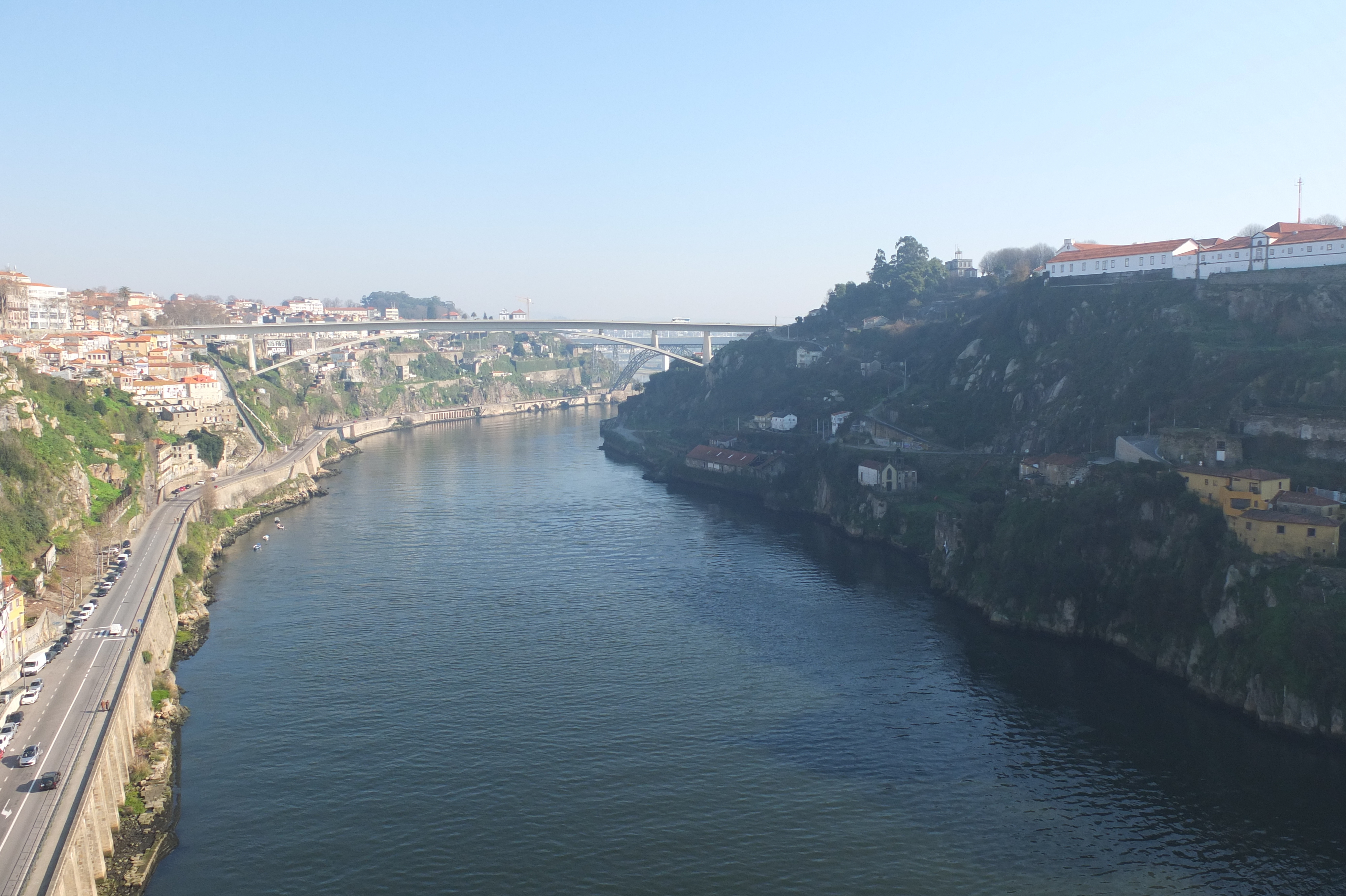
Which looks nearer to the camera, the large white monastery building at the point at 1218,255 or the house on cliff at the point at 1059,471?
the house on cliff at the point at 1059,471

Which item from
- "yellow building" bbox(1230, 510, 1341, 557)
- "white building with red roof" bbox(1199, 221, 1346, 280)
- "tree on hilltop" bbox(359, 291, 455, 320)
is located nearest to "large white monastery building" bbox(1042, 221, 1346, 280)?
"white building with red roof" bbox(1199, 221, 1346, 280)

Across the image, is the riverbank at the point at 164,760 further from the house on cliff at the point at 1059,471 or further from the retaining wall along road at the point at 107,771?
the house on cliff at the point at 1059,471

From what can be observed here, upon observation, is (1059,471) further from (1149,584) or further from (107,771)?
(107,771)

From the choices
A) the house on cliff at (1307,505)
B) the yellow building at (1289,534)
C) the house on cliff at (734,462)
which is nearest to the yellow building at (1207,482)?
the house on cliff at (1307,505)

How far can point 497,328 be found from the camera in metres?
89.6

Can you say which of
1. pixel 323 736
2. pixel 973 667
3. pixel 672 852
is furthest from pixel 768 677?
pixel 323 736

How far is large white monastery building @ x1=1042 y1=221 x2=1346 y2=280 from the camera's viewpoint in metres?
35.1

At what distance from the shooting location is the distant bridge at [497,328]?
76.1 meters

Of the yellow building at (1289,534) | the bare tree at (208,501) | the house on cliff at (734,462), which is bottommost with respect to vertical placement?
the bare tree at (208,501)

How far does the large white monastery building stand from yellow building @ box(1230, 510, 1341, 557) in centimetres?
1850

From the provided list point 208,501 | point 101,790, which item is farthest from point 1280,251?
point 208,501

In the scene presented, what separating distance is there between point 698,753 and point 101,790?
9292 mm

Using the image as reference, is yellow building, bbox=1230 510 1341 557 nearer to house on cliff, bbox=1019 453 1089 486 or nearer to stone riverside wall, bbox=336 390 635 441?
house on cliff, bbox=1019 453 1089 486

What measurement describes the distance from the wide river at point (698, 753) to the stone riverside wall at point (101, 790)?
38.5 inches
